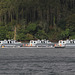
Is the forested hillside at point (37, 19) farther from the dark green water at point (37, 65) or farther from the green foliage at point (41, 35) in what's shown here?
the dark green water at point (37, 65)

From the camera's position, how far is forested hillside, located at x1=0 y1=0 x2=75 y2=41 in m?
84.2

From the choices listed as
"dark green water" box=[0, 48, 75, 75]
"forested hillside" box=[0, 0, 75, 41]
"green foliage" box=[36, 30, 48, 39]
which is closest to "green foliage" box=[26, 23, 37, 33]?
"forested hillside" box=[0, 0, 75, 41]

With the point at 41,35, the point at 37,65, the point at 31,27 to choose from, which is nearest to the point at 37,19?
the point at 31,27

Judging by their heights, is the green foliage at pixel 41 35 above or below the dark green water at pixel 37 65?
above

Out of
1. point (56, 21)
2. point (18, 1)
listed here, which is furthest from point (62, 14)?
point (18, 1)

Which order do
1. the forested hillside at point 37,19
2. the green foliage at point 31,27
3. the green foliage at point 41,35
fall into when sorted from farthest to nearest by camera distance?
the green foliage at point 31,27
the green foliage at point 41,35
the forested hillside at point 37,19

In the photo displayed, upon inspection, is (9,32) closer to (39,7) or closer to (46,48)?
(39,7)

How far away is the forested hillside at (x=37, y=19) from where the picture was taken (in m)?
84.2

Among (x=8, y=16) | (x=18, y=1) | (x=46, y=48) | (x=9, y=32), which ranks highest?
(x=18, y=1)

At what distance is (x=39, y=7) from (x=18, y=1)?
799 cm

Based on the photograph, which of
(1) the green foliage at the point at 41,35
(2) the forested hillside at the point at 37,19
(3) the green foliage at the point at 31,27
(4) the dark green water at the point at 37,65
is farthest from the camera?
(3) the green foliage at the point at 31,27

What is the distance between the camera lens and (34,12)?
9412cm

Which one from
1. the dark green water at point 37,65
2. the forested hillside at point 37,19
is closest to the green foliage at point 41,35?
the forested hillside at point 37,19

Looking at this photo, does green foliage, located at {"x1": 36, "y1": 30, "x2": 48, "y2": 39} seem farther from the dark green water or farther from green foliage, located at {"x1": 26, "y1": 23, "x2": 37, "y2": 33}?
the dark green water
